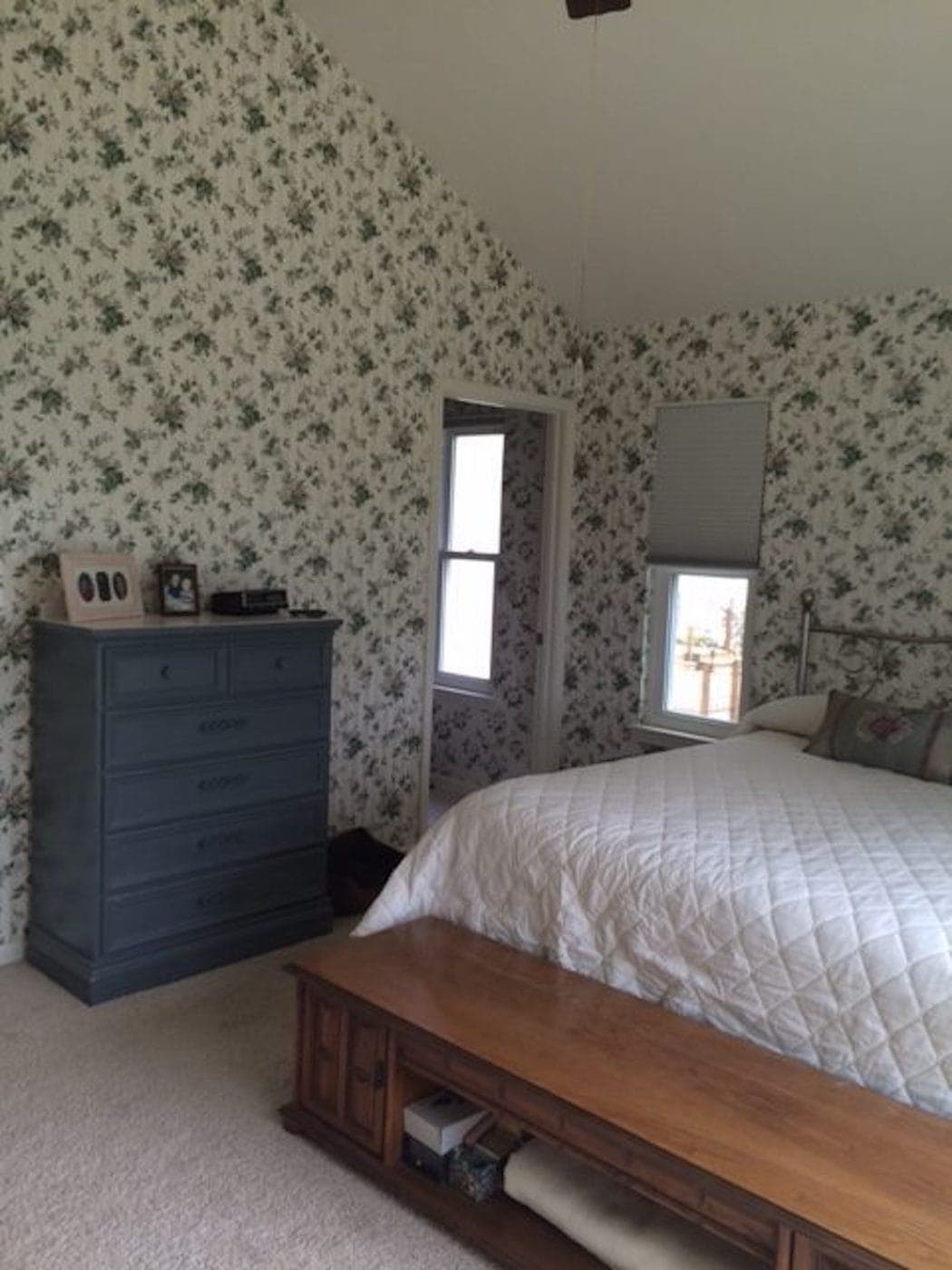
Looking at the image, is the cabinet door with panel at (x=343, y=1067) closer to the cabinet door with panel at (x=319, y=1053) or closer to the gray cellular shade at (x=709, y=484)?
the cabinet door with panel at (x=319, y=1053)

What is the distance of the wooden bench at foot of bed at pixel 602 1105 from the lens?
1655 millimetres

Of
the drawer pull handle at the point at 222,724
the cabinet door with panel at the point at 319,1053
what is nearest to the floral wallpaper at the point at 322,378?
the drawer pull handle at the point at 222,724

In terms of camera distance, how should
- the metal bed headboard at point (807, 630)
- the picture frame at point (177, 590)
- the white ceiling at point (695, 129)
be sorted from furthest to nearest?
1. the metal bed headboard at point (807, 630)
2. the picture frame at point (177, 590)
3. the white ceiling at point (695, 129)

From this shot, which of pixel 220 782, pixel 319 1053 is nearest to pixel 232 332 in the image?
pixel 220 782

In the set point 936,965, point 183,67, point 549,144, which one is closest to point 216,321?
point 183,67

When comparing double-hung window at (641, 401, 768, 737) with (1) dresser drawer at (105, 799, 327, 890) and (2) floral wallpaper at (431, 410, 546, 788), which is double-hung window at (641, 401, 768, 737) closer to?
A: (2) floral wallpaper at (431, 410, 546, 788)

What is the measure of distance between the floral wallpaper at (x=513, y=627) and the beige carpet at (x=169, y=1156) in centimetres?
257

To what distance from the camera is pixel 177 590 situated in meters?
3.45

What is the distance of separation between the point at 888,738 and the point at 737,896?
147 centimetres

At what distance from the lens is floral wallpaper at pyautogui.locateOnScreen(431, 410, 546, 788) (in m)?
5.38

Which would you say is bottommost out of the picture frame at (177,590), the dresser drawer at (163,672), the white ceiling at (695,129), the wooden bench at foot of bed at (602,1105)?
the wooden bench at foot of bed at (602,1105)

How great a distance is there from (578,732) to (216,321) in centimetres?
250

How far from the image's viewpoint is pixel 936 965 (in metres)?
1.91

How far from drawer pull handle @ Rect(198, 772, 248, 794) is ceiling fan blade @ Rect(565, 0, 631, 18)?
2257 millimetres
